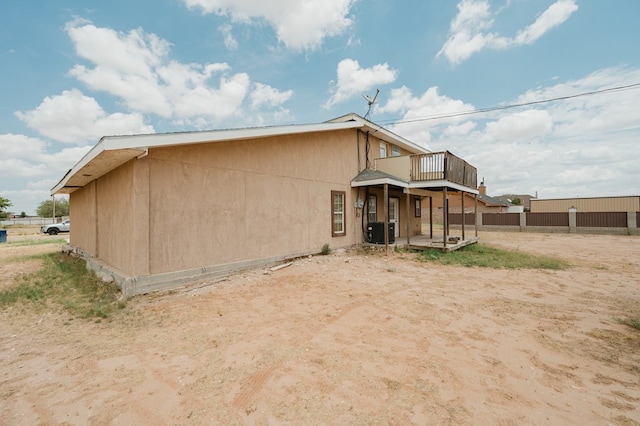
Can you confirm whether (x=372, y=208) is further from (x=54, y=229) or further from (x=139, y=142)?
(x=54, y=229)

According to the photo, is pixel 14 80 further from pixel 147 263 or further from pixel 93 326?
pixel 93 326

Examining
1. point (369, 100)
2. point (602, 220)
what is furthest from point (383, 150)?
point (602, 220)

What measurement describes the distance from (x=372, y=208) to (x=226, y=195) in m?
7.78

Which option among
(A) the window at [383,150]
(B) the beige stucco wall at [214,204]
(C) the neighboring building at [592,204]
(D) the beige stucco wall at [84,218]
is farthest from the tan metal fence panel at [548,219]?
(D) the beige stucco wall at [84,218]

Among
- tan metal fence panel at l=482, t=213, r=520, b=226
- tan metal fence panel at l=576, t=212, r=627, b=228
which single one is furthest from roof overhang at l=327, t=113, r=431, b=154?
Result: tan metal fence panel at l=576, t=212, r=627, b=228

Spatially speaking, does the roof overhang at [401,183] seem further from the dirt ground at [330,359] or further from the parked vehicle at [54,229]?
the parked vehicle at [54,229]

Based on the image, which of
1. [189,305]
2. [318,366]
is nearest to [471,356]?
[318,366]

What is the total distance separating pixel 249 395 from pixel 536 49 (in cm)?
1654

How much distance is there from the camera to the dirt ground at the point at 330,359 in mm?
2500

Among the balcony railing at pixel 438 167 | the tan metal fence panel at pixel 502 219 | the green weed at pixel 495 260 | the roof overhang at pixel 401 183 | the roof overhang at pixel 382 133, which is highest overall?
the roof overhang at pixel 382 133

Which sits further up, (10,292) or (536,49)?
(536,49)

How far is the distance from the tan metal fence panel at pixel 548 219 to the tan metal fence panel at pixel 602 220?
74 centimetres

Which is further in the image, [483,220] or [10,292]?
[483,220]

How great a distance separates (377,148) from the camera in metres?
14.0
